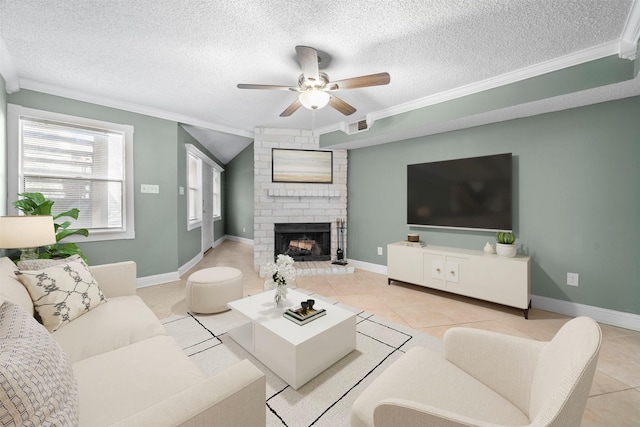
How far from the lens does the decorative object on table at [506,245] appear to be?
2725 millimetres

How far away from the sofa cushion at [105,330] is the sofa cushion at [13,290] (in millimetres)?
218

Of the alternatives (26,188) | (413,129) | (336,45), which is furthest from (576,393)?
(26,188)

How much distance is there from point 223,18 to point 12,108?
8.72ft

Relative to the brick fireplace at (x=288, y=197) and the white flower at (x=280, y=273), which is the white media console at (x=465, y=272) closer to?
the brick fireplace at (x=288, y=197)

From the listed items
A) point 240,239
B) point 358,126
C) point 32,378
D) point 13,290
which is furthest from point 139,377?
point 240,239

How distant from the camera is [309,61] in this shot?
1955 millimetres

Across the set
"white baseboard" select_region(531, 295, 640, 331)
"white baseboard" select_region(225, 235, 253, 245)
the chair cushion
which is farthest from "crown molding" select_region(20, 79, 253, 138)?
"white baseboard" select_region(531, 295, 640, 331)

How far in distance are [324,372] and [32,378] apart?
145 cm

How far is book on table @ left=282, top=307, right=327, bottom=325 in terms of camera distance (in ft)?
5.79

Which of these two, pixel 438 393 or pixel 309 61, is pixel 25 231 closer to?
pixel 309 61

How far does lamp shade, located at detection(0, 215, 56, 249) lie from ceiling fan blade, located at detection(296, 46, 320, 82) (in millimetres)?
2408

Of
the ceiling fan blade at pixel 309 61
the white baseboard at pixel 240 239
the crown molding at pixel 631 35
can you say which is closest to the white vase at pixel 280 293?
the ceiling fan blade at pixel 309 61

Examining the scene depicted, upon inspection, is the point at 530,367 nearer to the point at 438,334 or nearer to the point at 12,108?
the point at 438,334

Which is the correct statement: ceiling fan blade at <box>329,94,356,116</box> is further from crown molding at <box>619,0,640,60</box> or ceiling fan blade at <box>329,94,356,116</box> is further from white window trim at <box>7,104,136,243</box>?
white window trim at <box>7,104,136,243</box>
